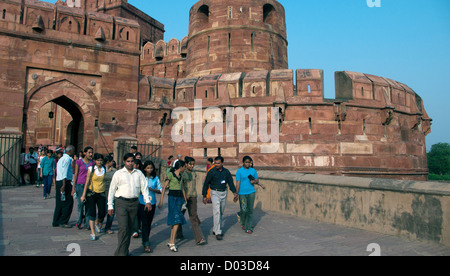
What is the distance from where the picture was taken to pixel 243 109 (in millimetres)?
12242

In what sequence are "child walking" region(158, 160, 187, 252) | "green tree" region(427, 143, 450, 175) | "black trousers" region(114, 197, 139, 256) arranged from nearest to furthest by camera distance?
"black trousers" region(114, 197, 139, 256) → "child walking" region(158, 160, 187, 252) → "green tree" region(427, 143, 450, 175)

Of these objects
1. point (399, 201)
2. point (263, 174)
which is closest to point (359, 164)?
point (263, 174)

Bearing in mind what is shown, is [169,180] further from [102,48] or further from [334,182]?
[102,48]

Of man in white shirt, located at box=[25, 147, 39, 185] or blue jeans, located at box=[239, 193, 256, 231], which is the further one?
man in white shirt, located at box=[25, 147, 39, 185]

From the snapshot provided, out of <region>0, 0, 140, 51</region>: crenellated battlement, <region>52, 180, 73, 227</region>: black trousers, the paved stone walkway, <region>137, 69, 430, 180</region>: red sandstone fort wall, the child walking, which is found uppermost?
<region>0, 0, 140, 51</region>: crenellated battlement

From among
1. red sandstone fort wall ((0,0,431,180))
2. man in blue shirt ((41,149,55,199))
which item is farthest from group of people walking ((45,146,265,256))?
red sandstone fort wall ((0,0,431,180))

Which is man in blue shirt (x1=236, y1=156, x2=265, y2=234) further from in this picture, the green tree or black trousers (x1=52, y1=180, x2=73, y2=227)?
the green tree

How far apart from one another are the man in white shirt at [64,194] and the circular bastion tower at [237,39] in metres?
9.90

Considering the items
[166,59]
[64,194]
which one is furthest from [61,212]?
[166,59]

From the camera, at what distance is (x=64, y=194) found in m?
5.70

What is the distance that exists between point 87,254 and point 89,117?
935 centimetres

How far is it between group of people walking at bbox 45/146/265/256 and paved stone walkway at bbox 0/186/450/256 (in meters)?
0.22

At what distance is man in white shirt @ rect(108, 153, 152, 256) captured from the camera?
3.84 meters
